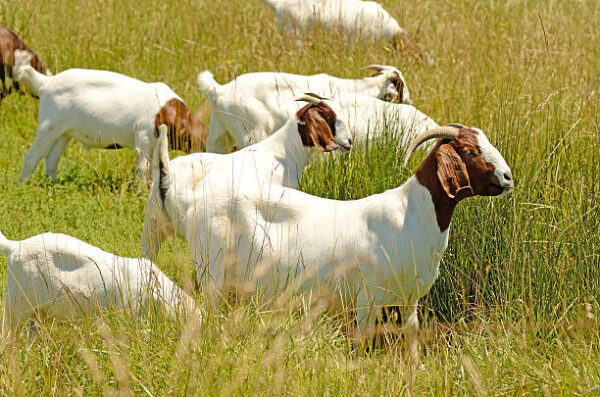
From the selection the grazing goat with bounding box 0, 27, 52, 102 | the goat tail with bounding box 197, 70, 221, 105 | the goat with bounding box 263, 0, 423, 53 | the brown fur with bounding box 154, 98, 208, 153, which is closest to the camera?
the goat tail with bounding box 197, 70, 221, 105

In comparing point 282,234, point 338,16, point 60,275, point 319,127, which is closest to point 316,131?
point 319,127

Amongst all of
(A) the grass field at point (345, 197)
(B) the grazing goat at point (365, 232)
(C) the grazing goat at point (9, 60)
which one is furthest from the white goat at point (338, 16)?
(B) the grazing goat at point (365, 232)

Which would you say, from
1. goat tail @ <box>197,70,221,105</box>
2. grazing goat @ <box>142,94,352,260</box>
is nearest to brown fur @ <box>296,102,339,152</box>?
grazing goat @ <box>142,94,352,260</box>

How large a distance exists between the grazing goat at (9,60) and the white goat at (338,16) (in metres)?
2.98

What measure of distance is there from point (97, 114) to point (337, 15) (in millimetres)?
4066

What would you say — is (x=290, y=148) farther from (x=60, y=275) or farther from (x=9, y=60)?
(x=9, y=60)

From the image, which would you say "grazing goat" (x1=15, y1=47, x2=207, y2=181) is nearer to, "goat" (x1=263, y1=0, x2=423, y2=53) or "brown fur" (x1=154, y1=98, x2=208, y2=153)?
"brown fur" (x1=154, y1=98, x2=208, y2=153)

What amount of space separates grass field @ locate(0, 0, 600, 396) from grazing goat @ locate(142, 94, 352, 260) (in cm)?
16

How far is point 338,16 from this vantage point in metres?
10.5

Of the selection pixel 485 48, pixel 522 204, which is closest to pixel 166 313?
pixel 522 204

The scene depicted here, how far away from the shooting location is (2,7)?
Answer: 1074cm

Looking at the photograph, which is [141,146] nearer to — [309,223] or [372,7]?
[309,223]

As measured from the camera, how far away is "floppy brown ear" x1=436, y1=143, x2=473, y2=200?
13.9 feet

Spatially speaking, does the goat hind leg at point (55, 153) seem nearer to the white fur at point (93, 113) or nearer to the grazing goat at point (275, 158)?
the white fur at point (93, 113)
